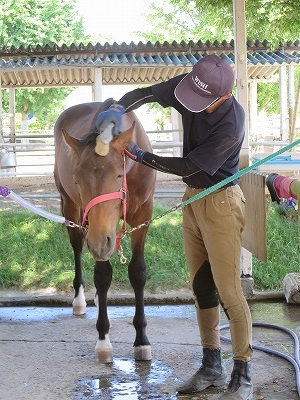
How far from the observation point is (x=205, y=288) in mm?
4164

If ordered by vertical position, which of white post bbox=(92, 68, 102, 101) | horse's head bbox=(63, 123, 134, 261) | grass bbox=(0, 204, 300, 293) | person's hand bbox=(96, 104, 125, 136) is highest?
white post bbox=(92, 68, 102, 101)

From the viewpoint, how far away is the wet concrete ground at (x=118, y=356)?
4.15 meters

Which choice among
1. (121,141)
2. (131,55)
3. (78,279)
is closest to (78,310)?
(78,279)

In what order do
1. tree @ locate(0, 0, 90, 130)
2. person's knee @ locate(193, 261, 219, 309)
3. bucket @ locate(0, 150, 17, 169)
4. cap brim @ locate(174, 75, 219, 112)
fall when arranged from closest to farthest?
cap brim @ locate(174, 75, 219, 112), person's knee @ locate(193, 261, 219, 309), bucket @ locate(0, 150, 17, 169), tree @ locate(0, 0, 90, 130)

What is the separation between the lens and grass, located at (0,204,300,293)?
6.99 meters

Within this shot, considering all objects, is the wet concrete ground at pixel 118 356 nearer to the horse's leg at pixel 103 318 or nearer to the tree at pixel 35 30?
the horse's leg at pixel 103 318

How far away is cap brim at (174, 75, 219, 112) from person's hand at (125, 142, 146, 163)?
41cm

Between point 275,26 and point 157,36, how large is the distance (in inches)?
789

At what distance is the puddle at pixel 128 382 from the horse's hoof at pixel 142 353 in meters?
0.04

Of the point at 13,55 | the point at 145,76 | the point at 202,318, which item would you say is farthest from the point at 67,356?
the point at 145,76

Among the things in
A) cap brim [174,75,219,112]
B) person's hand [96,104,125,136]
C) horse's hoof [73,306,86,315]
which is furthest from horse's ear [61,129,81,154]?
horse's hoof [73,306,86,315]

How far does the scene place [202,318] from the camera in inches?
165

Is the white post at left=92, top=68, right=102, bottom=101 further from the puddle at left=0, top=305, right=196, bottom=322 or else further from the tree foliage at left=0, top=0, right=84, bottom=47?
Answer: the tree foliage at left=0, top=0, right=84, bottom=47

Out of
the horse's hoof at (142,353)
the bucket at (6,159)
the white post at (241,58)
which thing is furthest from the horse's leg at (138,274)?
the bucket at (6,159)
